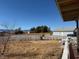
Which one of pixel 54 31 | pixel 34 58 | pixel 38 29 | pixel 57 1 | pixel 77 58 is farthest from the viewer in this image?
pixel 38 29

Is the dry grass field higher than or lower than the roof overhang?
lower

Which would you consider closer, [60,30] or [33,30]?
[60,30]

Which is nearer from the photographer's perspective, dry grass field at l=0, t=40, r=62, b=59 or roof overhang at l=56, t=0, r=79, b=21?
roof overhang at l=56, t=0, r=79, b=21

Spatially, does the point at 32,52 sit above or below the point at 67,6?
below

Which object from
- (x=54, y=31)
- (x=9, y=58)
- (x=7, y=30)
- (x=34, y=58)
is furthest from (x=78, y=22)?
(x=54, y=31)

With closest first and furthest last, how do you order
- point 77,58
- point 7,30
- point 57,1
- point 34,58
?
1. point 57,1
2. point 77,58
3. point 7,30
4. point 34,58

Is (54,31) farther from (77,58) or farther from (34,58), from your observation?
(77,58)

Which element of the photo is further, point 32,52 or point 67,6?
point 32,52

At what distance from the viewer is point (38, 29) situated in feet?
294

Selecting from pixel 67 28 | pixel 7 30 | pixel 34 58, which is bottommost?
pixel 34 58

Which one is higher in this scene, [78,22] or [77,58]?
[78,22]

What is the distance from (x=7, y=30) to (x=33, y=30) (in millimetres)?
84516

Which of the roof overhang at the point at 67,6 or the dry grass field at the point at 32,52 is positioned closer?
the roof overhang at the point at 67,6

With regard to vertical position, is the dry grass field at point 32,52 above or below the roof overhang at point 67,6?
below
